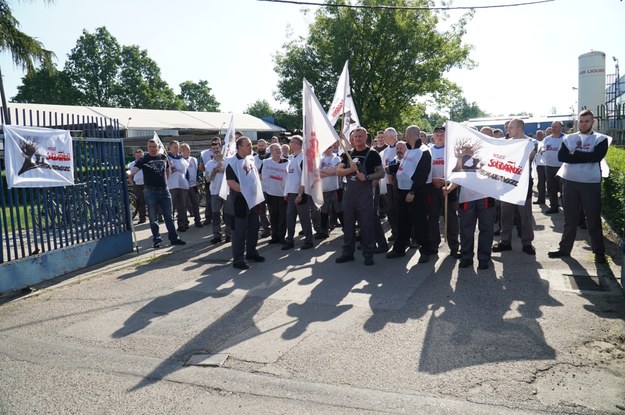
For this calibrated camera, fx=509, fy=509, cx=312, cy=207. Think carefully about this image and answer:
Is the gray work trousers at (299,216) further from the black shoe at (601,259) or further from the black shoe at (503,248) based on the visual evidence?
the black shoe at (601,259)

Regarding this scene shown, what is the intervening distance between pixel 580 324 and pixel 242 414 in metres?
3.50

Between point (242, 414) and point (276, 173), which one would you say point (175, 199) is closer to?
point (276, 173)

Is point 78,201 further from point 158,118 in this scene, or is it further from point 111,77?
point 111,77

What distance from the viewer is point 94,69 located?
70438 mm

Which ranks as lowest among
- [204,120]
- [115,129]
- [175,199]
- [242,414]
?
[242,414]

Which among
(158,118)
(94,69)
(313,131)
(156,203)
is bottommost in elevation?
(156,203)

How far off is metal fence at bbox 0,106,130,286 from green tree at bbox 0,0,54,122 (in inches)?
471

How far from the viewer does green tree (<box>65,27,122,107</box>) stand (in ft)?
228

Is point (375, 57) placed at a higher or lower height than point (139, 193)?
higher

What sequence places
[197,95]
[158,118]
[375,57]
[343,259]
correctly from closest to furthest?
[343,259] < [158,118] < [375,57] < [197,95]

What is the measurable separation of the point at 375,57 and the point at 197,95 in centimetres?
7566

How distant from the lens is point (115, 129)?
362 inches

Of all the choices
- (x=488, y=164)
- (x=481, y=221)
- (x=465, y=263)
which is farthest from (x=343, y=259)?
(x=488, y=164)

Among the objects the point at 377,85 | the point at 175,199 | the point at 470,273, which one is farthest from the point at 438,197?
the point at 377,85
